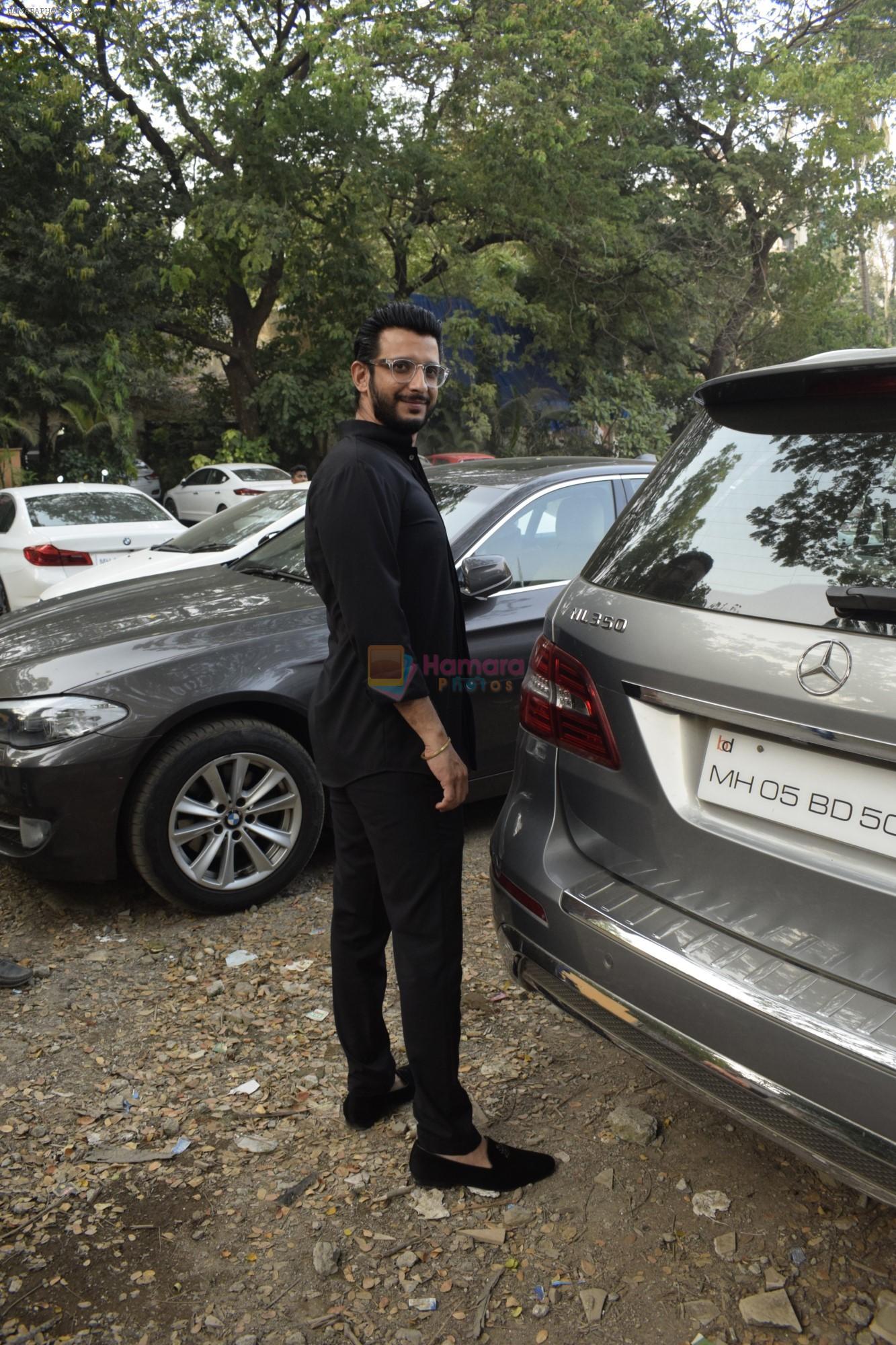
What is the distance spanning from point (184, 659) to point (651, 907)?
7.73 ft

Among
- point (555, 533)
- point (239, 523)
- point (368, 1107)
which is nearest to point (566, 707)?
point (368, 1107)

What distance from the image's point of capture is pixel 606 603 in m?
2.35

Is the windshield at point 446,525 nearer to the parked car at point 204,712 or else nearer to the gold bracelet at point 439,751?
the parked car at point 204,712

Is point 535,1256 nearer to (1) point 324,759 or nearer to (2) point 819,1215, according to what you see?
(2) point 819,1215

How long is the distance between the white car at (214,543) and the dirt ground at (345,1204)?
14.9 ft

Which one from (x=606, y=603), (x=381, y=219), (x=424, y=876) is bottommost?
(x=424, y=876)

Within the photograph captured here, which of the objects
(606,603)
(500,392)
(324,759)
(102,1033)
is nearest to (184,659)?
(102,1033)

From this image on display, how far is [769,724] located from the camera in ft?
6.32

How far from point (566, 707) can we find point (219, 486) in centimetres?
1881

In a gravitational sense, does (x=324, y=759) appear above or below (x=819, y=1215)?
above

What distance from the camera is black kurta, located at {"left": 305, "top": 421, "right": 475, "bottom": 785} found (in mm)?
2156

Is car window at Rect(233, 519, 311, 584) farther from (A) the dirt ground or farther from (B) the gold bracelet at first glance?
(B) the gold bracelet

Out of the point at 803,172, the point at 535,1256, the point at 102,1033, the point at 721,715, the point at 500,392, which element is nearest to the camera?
the point at 721,715

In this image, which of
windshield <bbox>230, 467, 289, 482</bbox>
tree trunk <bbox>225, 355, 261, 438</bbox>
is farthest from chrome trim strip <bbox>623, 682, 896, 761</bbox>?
tree trunk <bbox>225, 355, 261, 438</bbox>
